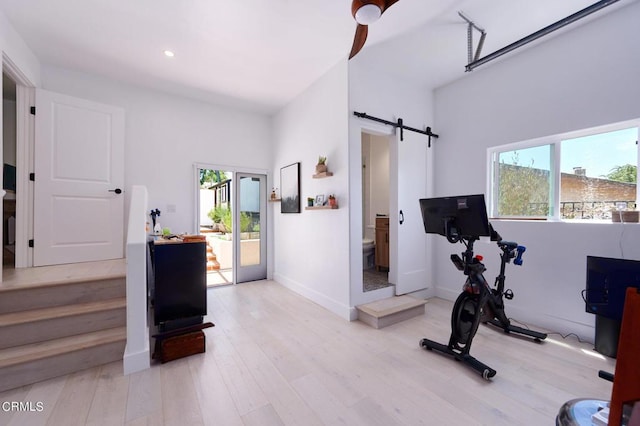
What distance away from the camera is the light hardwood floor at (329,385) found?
64.6 inches

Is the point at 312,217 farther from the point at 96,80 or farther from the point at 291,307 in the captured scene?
the point at 96,80

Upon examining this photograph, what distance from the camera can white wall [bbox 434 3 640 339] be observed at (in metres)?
2.41

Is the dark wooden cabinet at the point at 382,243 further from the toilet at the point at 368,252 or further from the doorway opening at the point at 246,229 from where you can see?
the doorway opening at the point at 246,229

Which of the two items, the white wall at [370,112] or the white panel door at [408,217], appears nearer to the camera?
the white wall at [370,112]

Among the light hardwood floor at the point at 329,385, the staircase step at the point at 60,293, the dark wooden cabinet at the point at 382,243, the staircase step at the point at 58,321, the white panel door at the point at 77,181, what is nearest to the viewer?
the light hardwood floor at the point at 329,385

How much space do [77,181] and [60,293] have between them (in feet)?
5.20

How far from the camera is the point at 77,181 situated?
10.7 ft

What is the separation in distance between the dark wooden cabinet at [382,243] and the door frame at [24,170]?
15.4 ft

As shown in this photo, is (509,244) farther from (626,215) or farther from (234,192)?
(234,192)

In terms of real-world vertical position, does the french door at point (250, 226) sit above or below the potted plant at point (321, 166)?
below

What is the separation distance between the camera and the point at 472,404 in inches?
68.9

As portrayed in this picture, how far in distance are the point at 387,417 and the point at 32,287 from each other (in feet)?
9.97

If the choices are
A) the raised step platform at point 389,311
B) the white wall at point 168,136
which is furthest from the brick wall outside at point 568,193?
the white wall at point 168,136

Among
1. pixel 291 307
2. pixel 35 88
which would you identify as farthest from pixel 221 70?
pixel 291 307
